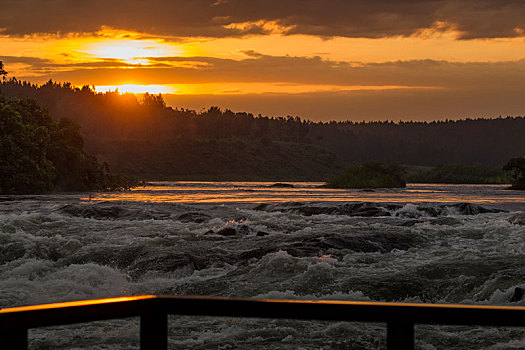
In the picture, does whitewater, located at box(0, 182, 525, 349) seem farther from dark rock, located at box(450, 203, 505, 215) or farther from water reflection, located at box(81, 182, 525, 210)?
water reflection, located at box(81, 182, 525, 210)

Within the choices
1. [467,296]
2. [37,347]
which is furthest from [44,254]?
[467,296]

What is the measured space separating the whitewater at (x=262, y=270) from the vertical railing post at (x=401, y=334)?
23.9ft

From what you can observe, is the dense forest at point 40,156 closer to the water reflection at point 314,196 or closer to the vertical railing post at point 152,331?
the water reflection at point 314,196

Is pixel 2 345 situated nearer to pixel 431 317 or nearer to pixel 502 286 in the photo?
pixel 431 317

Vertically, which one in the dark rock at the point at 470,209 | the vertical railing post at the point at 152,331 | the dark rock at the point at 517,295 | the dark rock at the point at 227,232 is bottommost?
the dark rock at the point at 470,209

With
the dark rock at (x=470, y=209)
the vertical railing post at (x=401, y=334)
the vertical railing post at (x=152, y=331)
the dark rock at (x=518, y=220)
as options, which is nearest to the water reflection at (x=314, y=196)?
the dark rock at (x=470, y=209)

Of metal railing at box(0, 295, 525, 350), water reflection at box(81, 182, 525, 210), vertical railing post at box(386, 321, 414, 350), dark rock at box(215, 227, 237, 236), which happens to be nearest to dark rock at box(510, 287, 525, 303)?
metal railing at box(0, 295, 525, 350)

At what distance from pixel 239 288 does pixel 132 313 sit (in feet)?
41.6

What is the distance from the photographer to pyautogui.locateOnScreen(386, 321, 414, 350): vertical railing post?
4191mm

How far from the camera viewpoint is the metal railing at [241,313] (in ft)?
12.8

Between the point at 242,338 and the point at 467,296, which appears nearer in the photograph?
the point at 242,338

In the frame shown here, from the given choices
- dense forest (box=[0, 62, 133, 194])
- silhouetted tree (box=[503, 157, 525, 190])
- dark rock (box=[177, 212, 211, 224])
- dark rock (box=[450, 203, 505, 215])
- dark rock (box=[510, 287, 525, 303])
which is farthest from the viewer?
silhouetted tree (box=[503, 157, 525, 190])

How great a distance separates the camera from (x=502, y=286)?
1633 centimetres

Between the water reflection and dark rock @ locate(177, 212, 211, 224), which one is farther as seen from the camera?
the water reflection
